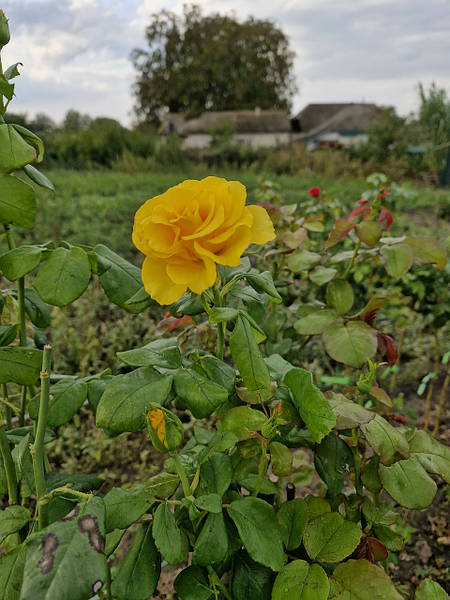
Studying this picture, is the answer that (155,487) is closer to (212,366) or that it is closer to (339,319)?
(212,366)

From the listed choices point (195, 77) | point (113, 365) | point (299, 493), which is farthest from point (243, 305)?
point (195, 77)

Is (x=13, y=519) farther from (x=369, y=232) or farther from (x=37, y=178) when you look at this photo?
(x=369, y=232)

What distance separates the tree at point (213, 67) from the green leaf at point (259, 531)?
31.5 meters

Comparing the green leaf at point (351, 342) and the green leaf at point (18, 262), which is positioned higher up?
the green leaf at point (18, 262)

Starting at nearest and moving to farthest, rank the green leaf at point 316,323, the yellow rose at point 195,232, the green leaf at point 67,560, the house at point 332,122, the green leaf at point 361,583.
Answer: the green leaf at point 67,560
the yellow rose at point 195,232
the green leaf at point 361,583
the green leaf at point 316,323
the house at point 332,122

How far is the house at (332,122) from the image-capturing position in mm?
26859

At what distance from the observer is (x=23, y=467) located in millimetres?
708

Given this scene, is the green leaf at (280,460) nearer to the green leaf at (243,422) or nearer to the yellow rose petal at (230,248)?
the green leaf at (243,422)

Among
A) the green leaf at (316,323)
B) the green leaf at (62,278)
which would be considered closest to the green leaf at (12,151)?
the green leaf at (62,278)

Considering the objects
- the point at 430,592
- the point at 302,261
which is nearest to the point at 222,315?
the point at 302,261

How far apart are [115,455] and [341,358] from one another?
54.4 inches

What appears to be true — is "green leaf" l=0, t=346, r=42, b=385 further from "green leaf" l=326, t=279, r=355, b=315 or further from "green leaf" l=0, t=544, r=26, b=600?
"green leaf" l=326, t=279, r=355, b=315

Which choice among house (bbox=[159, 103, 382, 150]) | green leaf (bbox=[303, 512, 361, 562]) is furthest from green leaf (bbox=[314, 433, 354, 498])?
house (bbox=[159, 103, 382, 150])

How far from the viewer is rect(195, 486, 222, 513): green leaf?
0.60 m
